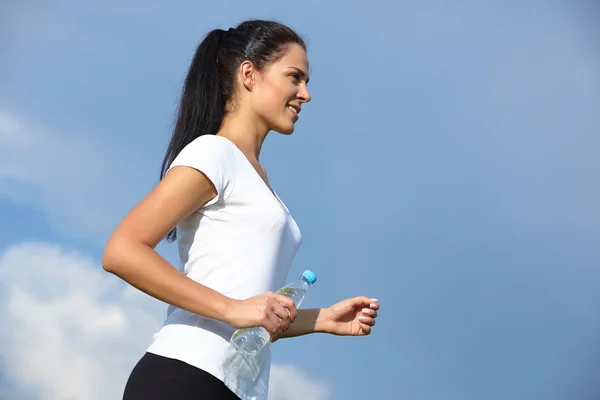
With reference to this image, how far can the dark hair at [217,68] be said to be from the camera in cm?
265

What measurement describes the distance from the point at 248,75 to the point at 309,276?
0.74 m

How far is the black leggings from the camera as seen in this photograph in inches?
80.7

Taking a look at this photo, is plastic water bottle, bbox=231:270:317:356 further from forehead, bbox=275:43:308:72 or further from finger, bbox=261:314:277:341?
forehead, bbox=275:43:308:72

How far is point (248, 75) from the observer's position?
106 inches

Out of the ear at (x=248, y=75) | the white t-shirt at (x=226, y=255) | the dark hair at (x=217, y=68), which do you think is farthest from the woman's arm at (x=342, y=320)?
the ear at (x=248, y=75)

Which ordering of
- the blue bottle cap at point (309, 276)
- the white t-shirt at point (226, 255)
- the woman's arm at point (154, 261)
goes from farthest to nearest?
the blue bottle cap at point (309, 276)
the white t-shirt at point (226, 255)
the woman's arm at point (154, 261)

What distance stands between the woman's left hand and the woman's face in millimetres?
634

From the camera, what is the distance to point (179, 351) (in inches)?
82.6

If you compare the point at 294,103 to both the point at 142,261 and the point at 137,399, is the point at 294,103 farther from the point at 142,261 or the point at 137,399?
the point at 137,399

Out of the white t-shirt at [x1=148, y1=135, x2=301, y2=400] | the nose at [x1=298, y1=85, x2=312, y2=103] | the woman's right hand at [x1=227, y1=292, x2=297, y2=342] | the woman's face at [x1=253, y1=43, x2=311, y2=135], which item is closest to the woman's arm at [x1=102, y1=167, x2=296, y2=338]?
the woman's right hand at [x1=227, y1=292, x2=297, y2=342]

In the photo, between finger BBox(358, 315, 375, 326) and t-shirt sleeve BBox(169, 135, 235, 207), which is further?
finger BBox(358, 315, 375, 326)

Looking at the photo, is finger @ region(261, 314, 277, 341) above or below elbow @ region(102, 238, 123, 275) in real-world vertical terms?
below

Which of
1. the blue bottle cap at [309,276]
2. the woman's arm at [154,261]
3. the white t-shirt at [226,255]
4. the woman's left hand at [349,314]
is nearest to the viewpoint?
the woman's arm at [154,261]

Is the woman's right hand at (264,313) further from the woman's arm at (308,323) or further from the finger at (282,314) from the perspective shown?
the woman's arm at (308,323)
